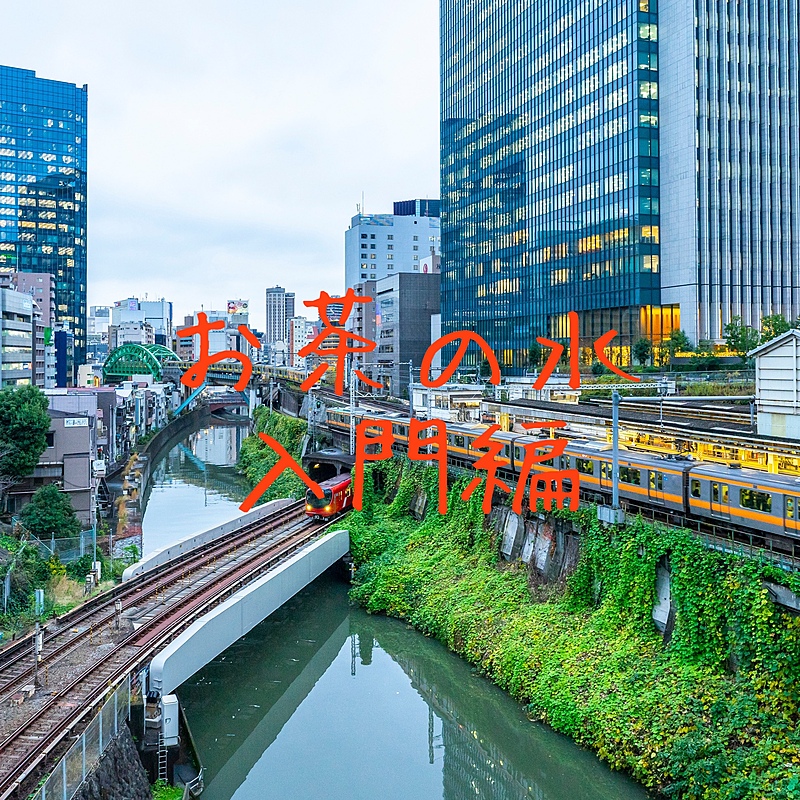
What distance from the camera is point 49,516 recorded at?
110ft

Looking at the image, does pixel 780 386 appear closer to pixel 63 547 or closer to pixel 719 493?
pixel 719 493

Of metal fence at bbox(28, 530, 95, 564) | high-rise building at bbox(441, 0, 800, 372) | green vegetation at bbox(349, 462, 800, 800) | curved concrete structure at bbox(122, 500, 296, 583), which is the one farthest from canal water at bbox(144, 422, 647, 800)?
high-rise building at bbox(441, 0, 800, 372)

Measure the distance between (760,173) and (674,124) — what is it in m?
9.00

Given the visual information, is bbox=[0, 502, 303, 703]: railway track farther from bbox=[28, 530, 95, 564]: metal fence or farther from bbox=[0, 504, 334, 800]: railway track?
bbox=[28, 530, 95, 564]: metal fence

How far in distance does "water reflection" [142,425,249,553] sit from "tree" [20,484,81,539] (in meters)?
6.88

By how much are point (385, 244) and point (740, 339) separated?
363 ft

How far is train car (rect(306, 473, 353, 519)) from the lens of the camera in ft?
125

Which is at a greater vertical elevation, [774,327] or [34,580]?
[774,327]

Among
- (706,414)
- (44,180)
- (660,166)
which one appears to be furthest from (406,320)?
(44,180)

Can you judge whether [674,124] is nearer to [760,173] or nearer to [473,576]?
[760,173]

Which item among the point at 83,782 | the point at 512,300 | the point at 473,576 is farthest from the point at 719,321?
the point at 83,782

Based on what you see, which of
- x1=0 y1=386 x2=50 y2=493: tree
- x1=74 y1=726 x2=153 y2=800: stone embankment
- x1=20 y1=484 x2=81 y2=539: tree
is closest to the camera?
x1=74 y1=726 x2=153 y2=800: stone embankment

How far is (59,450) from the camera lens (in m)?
39.5

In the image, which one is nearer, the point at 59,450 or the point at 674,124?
the point at 59,450
